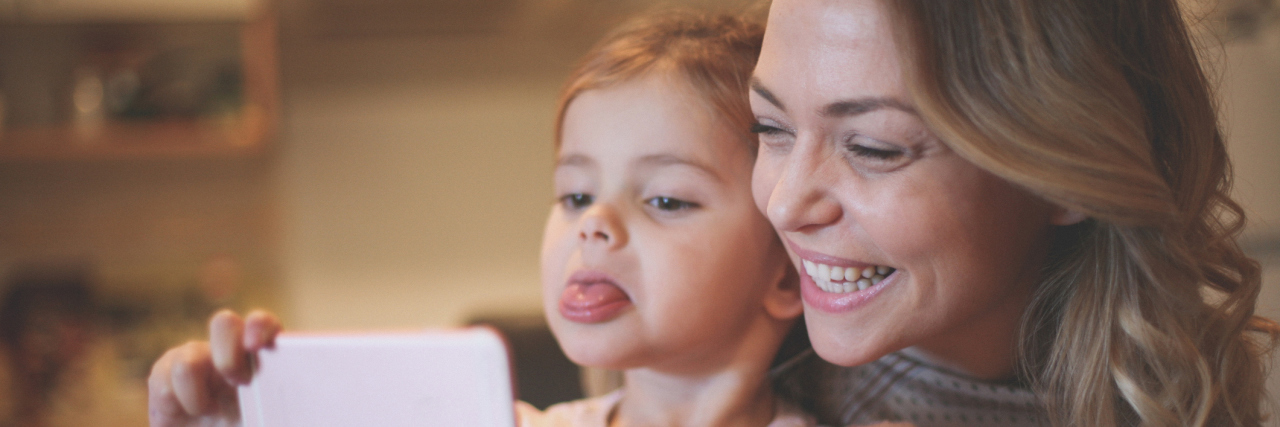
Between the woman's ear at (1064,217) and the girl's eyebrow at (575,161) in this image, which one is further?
the girl's eyebrow at (575,161)

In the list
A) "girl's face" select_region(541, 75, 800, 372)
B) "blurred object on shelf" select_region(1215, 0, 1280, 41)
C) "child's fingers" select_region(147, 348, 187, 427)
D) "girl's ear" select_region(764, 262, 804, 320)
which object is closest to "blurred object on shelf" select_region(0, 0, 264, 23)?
"child's fingers" select_region(147, 348, 187, 427)

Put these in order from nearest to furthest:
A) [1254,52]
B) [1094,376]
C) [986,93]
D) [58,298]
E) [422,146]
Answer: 1. [986,93]
2. [1094,376]
3. [1254,52]
4. [58,298]
5. [422,146]

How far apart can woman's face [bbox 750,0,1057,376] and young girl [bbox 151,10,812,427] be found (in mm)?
86

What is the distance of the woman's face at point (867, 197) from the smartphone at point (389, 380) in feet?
0.86

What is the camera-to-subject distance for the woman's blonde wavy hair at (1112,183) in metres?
0.62

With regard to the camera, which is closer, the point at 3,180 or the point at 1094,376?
the point at 1094,376

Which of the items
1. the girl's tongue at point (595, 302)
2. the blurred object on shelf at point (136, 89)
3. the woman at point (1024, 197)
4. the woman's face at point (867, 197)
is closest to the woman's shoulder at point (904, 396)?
the woman at point (1024, 197)

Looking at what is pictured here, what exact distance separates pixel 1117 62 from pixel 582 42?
2.07 m

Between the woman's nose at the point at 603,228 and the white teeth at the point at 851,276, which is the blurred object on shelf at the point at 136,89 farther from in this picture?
the white teeth at the point at 851,276

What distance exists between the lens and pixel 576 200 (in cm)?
88

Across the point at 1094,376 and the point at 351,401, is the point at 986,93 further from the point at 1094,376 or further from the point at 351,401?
the point at 351,401

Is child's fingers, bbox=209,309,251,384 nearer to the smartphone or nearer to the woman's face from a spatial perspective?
the smartphone

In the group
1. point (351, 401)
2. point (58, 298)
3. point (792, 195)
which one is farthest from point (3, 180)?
point (792, 195)

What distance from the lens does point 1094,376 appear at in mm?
737
